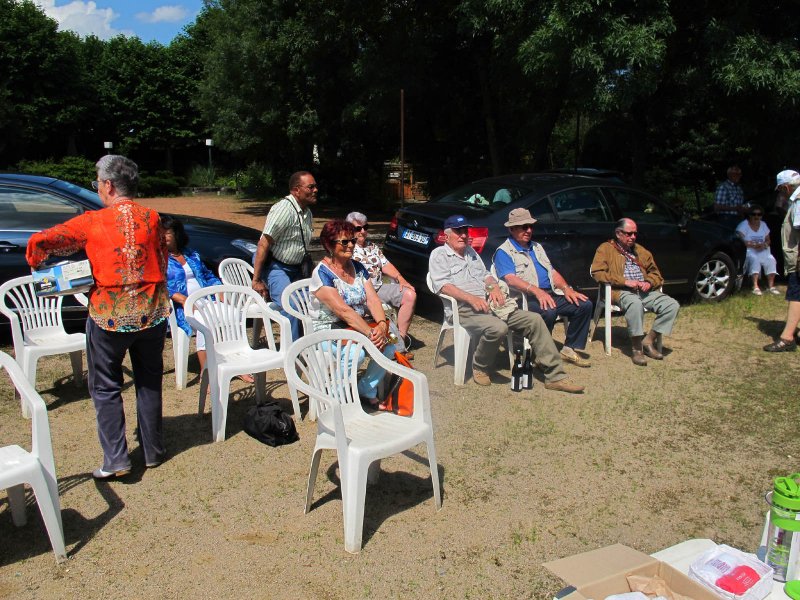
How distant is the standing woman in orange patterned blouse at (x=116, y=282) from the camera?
3.63 m

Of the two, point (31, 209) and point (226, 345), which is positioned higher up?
point (31, 209)

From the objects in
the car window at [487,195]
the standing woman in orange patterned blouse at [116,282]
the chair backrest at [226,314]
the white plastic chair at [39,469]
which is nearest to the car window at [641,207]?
the car window at [487,195]

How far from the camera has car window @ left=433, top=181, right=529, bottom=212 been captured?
7.52m

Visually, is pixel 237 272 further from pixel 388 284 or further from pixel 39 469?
pixel 39 469

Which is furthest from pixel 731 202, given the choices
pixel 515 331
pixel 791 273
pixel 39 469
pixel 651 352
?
pixel 39 469

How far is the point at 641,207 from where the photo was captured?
8188mm

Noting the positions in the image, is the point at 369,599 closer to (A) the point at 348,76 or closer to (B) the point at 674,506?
(B) the point at 674,506

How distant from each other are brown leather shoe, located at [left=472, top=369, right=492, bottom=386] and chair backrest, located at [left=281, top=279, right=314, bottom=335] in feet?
4.62

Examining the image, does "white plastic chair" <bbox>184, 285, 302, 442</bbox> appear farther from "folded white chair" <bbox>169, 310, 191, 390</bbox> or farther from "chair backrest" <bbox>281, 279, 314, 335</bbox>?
"folded white chair" <bbox>169, 310, 191, 390</bbox>

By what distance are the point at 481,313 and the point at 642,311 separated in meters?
1.63

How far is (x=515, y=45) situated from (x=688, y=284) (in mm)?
4770

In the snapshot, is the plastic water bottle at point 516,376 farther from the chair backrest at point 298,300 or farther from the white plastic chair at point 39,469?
the white plastic chair at point 39,469

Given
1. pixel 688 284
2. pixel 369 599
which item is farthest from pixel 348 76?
pixel 369 599

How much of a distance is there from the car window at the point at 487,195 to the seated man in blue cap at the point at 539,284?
1.23 m
